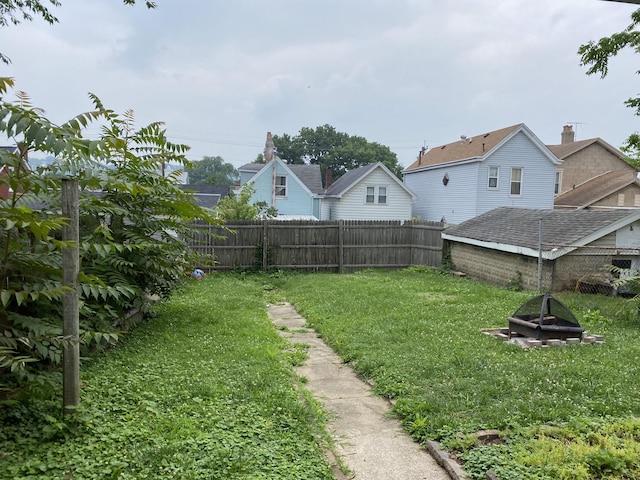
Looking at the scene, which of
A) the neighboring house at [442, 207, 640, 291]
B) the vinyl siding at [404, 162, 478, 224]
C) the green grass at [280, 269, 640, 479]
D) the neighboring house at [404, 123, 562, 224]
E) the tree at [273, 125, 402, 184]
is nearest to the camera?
the green grass at [280, 269, 640, 479]

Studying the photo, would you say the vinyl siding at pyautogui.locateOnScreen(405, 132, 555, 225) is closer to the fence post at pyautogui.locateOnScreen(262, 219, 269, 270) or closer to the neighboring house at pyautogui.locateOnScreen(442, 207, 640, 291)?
the neighboring house at pyautogui.locateOnScreen(442, 207, 640, 291)

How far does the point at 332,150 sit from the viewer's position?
2308 inches

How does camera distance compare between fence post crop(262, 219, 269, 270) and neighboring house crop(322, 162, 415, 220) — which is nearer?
fence post crop(262, 219, 269, 270)

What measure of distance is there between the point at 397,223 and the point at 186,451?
1326 centimetres

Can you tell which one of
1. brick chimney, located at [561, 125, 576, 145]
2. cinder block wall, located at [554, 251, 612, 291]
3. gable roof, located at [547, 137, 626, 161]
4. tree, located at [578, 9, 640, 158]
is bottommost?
cinder block wall, located at [554, 251, 612, 291]

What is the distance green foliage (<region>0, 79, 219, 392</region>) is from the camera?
9.30 feet

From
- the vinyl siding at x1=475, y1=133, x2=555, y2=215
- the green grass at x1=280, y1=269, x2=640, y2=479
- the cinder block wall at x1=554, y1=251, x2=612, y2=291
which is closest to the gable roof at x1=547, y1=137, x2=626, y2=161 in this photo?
the vinyl siding at x1=475, y1=133, x2=555, y2=215

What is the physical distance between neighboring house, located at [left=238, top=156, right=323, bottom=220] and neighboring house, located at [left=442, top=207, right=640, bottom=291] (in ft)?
45.9

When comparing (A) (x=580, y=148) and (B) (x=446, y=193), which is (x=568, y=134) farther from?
(B) (x=446, y=193)

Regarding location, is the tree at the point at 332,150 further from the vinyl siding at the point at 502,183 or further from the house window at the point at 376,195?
the vinyl siding at the point at 502,183

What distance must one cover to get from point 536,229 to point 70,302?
12.0 metres

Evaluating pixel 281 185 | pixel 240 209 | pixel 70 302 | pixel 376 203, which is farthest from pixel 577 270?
pixel 281 185

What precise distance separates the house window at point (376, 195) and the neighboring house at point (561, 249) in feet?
39.2

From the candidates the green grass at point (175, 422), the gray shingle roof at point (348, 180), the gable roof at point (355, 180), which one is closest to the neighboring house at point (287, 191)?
the gray shingle roof at point (348, 180)
